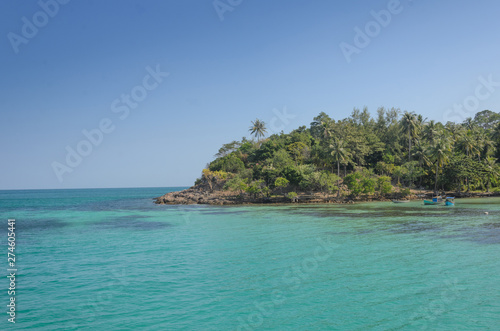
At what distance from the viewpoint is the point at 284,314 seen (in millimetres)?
13000

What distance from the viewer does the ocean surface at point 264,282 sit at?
12633 mm

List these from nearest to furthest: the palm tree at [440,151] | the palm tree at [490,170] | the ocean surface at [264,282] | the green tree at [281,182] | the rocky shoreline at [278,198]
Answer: the ocean surface at [264,282], the palm tree at [440,151], the rocky shoreline at [278,198], the green tree at [281,182], the palm tree at [490,170]

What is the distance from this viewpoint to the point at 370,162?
90000 mm

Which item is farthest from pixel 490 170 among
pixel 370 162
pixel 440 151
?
pixel 370 162

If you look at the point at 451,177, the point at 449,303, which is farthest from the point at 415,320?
the point at 451,177

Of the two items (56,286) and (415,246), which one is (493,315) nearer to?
(415,246)

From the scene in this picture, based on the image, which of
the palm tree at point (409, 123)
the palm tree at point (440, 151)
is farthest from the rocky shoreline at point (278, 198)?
the palm tree at point (409, 123)

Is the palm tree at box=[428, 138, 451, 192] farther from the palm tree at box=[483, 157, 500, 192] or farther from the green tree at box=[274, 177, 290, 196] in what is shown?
the green tree at box=[274, 177, 290, 196]

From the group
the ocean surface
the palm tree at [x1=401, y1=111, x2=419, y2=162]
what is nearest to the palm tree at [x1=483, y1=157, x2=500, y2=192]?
the palm tree at [x1=401, y1=111, x2=419, y2=162]

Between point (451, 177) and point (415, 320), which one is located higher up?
point (451, 177)

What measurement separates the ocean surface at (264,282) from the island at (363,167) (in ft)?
149

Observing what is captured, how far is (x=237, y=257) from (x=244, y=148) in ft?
276

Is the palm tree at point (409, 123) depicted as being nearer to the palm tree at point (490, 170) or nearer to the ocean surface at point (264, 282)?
the palm tree at point (490, 170)

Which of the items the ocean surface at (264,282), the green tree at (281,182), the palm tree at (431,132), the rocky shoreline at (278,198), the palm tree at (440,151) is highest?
the palm tree at (431,132)
